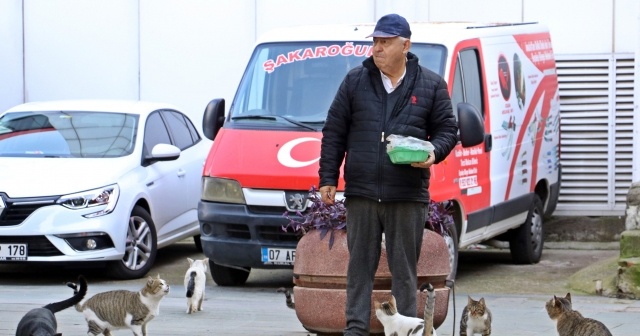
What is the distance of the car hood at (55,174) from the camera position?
11.5 meters

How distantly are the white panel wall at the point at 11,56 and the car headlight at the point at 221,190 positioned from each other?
6011 mm

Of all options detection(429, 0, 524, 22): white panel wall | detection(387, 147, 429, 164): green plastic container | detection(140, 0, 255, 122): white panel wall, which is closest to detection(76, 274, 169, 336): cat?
detection(387, 147, 429, 164): green plastic container

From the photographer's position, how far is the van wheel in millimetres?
13305

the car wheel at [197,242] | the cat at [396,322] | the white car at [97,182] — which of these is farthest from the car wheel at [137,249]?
the cat at [396,322]

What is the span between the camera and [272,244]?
35.4 ft

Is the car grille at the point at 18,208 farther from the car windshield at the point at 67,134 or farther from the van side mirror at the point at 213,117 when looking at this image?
the van side mirror at the point at 213,117

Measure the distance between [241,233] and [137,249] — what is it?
163 centimetres

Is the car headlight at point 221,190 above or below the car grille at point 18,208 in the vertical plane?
above

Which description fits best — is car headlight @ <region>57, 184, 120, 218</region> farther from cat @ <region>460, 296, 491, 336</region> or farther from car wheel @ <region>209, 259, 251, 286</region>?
cat @ <region>460, 296, 491, 336</region>

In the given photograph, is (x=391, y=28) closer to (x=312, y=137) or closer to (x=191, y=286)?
(x=191, y=286)

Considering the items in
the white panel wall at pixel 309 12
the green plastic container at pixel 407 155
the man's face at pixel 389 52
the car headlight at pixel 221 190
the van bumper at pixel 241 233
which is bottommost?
the van bumper at pixel 241 233

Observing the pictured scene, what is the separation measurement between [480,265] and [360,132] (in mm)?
6502

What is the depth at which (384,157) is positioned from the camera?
7.25 metres

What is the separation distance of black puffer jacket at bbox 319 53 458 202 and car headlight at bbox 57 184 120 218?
15.1 ft
